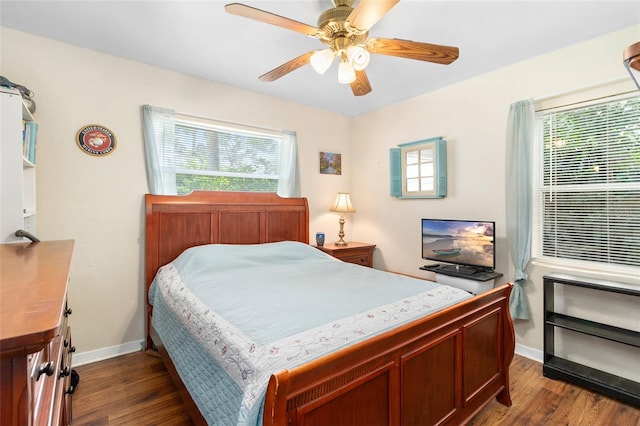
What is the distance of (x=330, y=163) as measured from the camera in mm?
4160

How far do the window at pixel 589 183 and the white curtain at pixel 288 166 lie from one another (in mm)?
2486

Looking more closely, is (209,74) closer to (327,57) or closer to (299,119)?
(299,119)

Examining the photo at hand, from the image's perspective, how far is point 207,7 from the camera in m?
1.98

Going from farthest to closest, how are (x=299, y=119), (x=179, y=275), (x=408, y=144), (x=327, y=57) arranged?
(x=299, y=119) → (x=408, y=144) → (x=179, y=275) → (x=327, y=57)

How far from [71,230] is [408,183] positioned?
133 inches

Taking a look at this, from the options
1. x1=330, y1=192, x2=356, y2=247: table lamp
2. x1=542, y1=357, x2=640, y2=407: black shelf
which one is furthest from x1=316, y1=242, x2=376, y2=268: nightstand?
x1=542, y1=357, x2=640, y2=407: black shelf

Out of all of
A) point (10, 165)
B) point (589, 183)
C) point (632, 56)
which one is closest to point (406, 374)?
point (632, 56)

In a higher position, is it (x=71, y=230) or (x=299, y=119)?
(x=299, y=119)

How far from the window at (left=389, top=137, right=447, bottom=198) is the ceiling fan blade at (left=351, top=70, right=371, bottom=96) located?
134 centimetres

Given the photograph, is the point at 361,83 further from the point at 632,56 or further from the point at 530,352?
the point at 530,352

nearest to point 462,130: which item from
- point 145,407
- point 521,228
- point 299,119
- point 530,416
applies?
point 521,228

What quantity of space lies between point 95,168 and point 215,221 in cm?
111

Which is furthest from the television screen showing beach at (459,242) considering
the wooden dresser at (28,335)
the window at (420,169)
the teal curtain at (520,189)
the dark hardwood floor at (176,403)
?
the wooden dresser at (28,335)

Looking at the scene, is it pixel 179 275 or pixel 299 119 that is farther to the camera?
pixel 299 119
